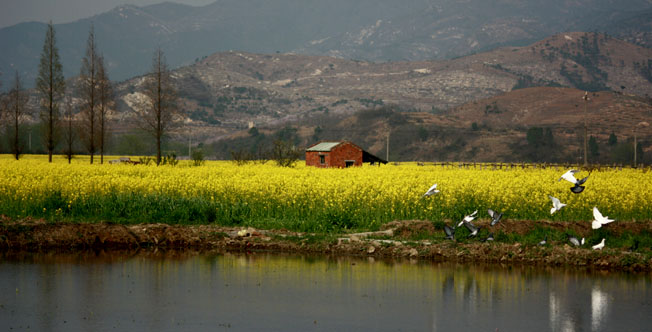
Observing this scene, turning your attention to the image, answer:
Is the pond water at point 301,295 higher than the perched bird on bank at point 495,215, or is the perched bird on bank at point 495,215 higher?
the perched bird on bank at point 495,215

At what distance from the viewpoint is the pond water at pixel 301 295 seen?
455 inches

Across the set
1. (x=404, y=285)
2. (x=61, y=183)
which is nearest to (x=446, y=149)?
(x=61, y=183)

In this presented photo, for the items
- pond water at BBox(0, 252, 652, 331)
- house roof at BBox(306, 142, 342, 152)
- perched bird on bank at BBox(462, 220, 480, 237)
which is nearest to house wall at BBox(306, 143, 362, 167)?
house roof at BBox(306, 142, 342, 152)

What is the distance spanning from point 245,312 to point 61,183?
19.5 m

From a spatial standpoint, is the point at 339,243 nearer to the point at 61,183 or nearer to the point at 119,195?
the point at 119,195

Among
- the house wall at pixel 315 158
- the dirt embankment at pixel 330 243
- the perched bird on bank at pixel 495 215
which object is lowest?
the dirt embankment at pixel 330 243

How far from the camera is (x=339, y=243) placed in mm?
19250

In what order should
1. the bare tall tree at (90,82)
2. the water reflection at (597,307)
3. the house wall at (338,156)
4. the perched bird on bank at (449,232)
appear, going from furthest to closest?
the bare tall tree at (90,82) < the house wall at (338,156) < the perched bird on bank at (449,232) < the water reflection at (597,307)

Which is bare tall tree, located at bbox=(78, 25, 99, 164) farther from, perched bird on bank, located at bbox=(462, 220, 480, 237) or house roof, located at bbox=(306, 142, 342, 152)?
perched bird on bank, located at bbox=(462, 220, 480, 237)

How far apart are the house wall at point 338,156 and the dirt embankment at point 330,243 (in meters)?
44.5

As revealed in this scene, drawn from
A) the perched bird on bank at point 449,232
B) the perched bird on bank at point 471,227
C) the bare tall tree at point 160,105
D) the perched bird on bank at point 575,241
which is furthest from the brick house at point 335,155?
the perched bird on bank at point 575,241

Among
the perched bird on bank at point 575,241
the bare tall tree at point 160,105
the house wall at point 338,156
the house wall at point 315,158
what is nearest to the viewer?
the perched bird on bank at point 575,241

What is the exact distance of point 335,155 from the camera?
66.0 m

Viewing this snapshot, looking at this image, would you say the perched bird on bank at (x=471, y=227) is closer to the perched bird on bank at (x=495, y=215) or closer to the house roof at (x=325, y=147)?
the perched bird on bank at (x=495, y=215)
